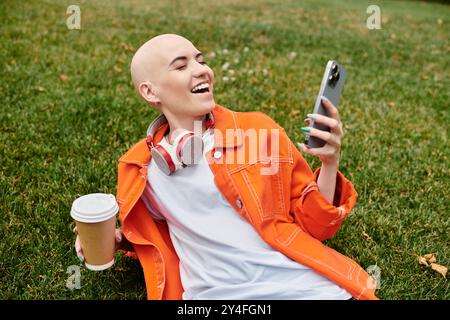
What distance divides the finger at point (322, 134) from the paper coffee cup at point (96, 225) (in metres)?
0.80

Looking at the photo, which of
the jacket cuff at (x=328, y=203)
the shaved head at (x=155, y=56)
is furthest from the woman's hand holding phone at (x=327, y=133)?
the shaved head at (x=155, y=56)

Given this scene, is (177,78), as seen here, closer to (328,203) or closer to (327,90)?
(327,90)

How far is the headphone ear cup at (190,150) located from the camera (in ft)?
6.70

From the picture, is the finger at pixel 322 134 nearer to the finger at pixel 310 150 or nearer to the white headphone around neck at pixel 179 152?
the finger at pixel 310 150

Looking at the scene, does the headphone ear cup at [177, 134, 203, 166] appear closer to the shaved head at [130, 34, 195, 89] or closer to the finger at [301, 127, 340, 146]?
the shaved head at [130, 34, 195, 89]

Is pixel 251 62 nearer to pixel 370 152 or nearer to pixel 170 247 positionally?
pixel 370 152

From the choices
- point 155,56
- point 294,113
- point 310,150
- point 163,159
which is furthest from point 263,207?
point 294,113

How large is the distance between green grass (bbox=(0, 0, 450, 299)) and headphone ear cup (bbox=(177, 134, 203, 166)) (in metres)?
0.80

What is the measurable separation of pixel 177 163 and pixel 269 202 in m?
0.40

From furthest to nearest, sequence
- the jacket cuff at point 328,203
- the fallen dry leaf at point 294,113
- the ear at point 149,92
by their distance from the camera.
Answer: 1. the fallen dry leaf at point 294,113
2. the ear at point 149,92
3. the jacket cuff at point 328,203

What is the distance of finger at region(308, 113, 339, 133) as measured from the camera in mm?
1847

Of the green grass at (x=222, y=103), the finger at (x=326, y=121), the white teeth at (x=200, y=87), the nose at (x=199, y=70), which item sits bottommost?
the green grass at (x=222, y=103)

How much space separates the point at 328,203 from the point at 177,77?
0.79 m

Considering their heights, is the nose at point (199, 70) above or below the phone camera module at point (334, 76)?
below
